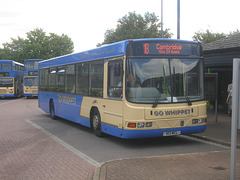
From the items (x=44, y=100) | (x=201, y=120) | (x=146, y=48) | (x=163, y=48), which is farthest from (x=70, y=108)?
(x=201, y=120)

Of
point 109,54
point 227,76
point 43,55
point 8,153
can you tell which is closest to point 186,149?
point 109,54

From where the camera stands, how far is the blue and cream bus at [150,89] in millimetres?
8008

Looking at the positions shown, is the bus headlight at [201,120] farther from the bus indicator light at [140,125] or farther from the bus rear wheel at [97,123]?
the bus rear wheel at [97,123]

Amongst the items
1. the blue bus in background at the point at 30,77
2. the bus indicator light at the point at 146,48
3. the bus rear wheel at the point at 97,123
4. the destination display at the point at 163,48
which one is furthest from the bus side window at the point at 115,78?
the blue bus in background at the point at 30,77

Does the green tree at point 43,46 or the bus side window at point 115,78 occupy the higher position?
the green tree at point 43,46

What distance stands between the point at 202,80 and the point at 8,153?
5.45 metres

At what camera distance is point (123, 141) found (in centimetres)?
934

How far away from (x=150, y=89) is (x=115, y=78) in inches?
43.7

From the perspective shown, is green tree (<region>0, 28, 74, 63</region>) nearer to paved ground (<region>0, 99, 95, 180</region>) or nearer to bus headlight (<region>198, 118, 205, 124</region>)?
paved ground (<region>0, 99, 95, 180</region>)

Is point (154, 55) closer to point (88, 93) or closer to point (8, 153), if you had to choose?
point (88, 93)

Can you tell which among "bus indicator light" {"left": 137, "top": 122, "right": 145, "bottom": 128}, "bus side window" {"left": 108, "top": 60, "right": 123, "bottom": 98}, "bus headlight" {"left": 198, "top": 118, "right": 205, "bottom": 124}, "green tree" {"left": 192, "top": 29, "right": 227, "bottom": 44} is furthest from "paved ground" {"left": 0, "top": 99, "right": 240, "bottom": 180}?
"green tree" {"left": 192, "top": 29, "right": 227, "bottom": 44}

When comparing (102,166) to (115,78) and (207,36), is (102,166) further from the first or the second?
(207,36)

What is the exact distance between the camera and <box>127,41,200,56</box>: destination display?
8.21 metres

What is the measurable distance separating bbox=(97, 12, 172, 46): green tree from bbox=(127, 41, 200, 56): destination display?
171ft
